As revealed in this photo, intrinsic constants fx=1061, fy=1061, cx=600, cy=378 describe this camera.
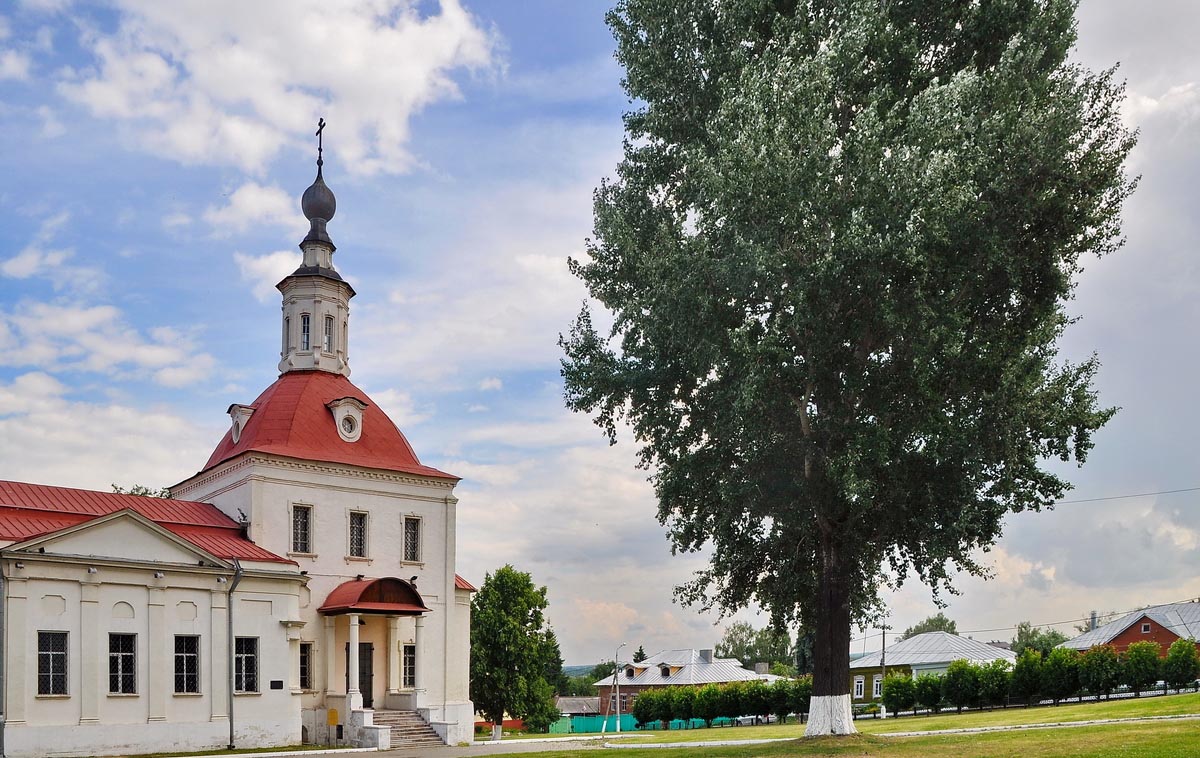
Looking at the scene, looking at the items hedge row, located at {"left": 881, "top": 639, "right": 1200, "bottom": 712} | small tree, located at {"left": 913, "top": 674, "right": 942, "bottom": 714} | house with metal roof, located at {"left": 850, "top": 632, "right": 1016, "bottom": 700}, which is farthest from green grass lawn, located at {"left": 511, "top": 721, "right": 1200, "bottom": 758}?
house with metal roof, located at {"left": 850, "top": 632, "right": 1016, "bottom": 700}

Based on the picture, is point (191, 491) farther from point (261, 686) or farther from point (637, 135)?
point (637, 135)

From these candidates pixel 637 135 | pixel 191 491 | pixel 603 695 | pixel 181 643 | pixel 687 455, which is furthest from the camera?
pixel 603 695

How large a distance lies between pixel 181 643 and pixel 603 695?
70214 millimetres

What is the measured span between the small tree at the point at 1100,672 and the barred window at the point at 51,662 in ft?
135

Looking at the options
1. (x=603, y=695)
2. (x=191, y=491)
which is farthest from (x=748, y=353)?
(x=603, y=695)

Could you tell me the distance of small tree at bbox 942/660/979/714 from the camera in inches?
2024

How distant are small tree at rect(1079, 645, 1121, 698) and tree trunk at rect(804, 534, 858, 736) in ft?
96.1

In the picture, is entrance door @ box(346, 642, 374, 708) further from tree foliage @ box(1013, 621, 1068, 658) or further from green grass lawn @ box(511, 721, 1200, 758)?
tree foliage @ box(1013, 621, 1068, 658)

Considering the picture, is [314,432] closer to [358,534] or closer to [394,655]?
[358,534]

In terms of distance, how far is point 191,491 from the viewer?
3666cm

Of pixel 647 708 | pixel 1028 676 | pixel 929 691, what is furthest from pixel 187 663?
pixel 647 708

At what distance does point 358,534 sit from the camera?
114 feet

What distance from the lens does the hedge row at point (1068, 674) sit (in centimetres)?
4741

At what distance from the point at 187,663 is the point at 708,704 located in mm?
38647
